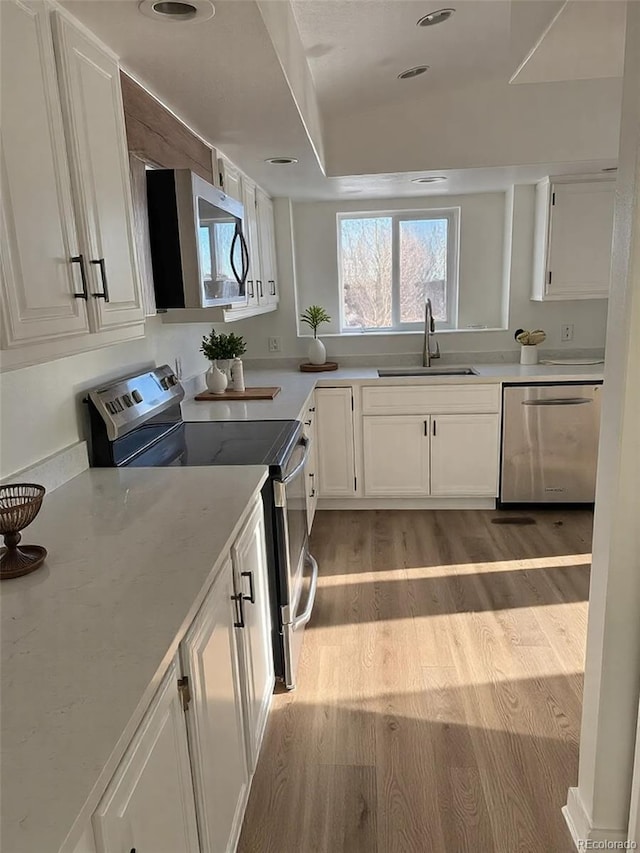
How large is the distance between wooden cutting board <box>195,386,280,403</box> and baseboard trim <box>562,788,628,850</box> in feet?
6.85

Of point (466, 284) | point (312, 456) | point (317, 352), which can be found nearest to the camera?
point (312, 456)

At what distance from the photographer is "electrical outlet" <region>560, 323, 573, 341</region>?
13.5ft

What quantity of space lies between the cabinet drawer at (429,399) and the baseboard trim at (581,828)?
2.36 meters

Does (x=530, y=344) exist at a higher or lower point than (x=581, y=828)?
higher

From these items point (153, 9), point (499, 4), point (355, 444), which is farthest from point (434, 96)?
point (153, 9)

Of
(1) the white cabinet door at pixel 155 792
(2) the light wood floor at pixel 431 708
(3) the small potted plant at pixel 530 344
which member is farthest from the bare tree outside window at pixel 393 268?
(1) the white cabinet door at pixel 155 792

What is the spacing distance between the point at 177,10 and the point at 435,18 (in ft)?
4.23

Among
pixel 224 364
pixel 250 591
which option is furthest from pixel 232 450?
pixel 224 364

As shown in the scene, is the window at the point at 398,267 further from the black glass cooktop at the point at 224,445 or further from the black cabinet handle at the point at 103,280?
the black cabinet handle at the point at 103,280

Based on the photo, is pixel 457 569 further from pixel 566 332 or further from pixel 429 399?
A: pixel 566 332

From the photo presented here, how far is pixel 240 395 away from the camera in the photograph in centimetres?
313

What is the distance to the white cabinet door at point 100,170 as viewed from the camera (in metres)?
1.33

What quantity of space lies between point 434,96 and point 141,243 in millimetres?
2485

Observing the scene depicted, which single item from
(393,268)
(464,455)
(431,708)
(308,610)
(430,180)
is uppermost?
(430,180)
